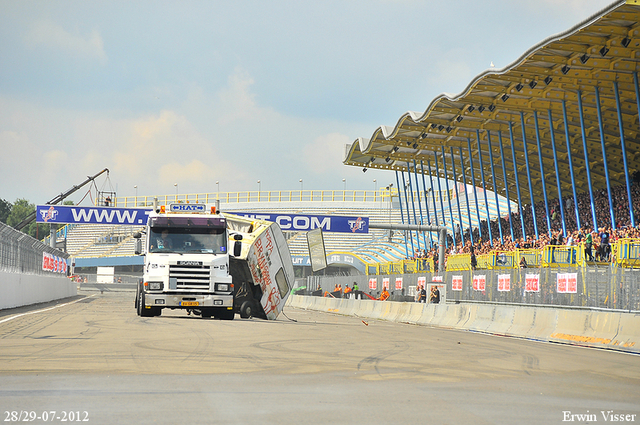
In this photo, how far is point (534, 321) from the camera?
1934 cm

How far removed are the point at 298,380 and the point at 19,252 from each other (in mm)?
22905

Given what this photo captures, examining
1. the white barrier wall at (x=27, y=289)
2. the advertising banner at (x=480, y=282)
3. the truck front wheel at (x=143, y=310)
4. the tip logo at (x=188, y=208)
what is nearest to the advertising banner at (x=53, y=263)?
the white barrier wall at (x=27, y=289)

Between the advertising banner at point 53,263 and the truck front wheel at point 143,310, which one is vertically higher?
the advertising banner at point 53,263

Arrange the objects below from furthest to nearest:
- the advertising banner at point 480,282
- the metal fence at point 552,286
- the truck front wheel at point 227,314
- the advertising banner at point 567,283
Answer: the advertising banner at point 480,282, the truck front wheel at point 227,314, the advertising banner at point 567,283, the metal fence at point 552,286

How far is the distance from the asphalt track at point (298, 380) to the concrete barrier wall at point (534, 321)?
0.96 m

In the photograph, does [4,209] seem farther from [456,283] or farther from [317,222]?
[456,283]

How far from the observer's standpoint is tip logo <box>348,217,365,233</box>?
50656 mm

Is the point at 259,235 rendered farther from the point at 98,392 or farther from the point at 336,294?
the point at 336,294

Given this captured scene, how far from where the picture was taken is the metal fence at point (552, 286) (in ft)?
56.2

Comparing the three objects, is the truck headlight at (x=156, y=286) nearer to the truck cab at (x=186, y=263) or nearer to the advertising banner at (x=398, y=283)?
the truck cab at (x=186, y=263)

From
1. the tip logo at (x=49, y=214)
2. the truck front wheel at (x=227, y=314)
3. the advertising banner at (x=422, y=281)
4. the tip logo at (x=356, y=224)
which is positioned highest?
the tip logo at (x=49, y=214)

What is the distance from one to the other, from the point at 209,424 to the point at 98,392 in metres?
1.99

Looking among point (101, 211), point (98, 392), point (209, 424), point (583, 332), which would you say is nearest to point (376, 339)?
point (583, 332)

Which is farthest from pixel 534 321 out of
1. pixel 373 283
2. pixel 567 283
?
pixel 373 283
